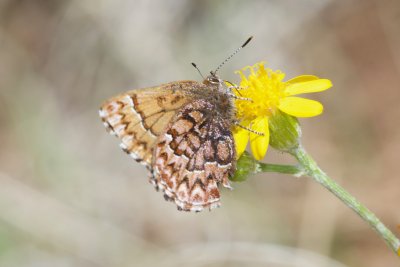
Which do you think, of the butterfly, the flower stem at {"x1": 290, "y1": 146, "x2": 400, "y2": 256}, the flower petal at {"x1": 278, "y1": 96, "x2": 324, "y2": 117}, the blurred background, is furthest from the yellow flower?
the blurred background

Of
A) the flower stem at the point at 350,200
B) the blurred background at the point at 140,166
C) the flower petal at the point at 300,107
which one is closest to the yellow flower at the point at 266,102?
the flower petal at the point at 300,107

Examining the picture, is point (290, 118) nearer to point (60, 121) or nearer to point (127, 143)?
point (127, 143)

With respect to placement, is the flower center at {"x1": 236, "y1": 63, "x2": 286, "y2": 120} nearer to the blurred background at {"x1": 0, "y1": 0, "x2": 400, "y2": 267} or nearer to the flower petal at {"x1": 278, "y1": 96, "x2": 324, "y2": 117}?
the flower petal at {"x1": 278, "y1": 96, "x2": 324, "y2": 117}

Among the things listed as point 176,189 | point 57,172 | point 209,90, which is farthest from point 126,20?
point 176,189

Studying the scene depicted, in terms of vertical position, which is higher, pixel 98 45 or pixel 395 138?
pixel 98 45

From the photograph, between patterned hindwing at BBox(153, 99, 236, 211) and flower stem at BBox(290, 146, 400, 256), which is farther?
patterned hindwing at BBox(153, 99, 236, 211)

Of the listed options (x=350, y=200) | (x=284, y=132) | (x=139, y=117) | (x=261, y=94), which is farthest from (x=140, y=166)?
(x=350, y=200)

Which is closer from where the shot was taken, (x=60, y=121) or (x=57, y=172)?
→ (x=57, y=172)

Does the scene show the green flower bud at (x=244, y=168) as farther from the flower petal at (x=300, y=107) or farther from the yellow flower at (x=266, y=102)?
the flower petal at (x=300, y=107)
